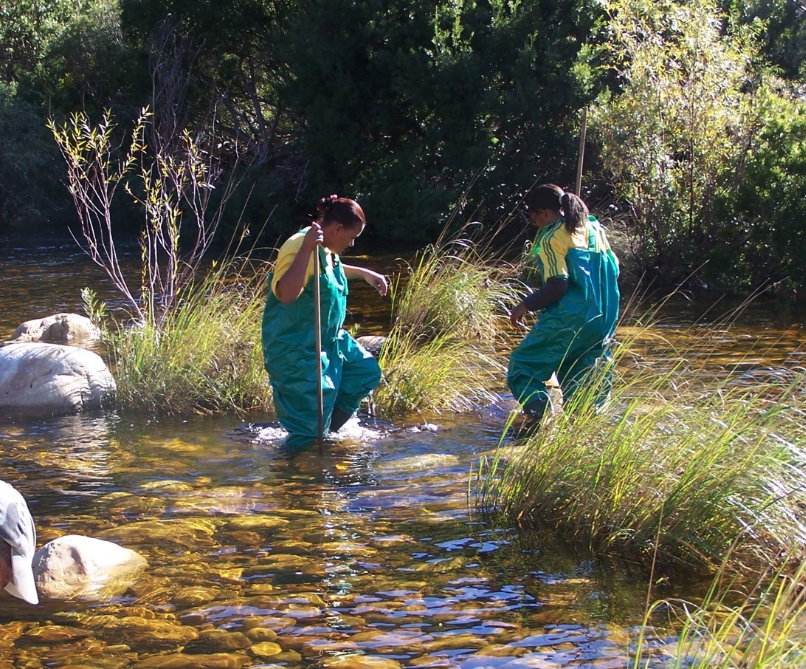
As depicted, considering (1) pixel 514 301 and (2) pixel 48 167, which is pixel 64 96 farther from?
(1) pixel 514 301

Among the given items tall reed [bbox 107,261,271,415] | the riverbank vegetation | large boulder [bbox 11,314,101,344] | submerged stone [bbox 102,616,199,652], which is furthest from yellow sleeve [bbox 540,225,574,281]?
large boulder [bbox 11,314,101,344]

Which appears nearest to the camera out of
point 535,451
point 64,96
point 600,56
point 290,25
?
point 535,451

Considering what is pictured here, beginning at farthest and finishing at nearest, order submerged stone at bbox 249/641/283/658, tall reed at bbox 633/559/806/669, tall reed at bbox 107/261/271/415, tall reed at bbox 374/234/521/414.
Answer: tall reed at bbox 374/234/521/414, tall reed at bbox 107/261/271/415, submerged stone at bbox 249/641/283/658, tall reed at bbox 633/559/806/669

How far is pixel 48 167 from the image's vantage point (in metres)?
22.7

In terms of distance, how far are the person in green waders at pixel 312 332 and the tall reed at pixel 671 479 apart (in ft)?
5.18

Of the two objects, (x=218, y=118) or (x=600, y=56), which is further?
(x=218, y=118)

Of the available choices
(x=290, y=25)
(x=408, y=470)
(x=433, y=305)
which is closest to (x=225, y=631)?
(x=408, y=470)

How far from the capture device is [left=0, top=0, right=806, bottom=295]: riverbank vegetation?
13.1 metres

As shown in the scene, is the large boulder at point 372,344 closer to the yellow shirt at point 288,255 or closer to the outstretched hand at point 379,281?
the outstretched hand at point 379,281

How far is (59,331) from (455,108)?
982 centimetres

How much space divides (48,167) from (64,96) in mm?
1893

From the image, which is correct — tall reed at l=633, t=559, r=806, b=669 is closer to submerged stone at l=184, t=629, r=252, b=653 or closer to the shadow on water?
the shadow on water

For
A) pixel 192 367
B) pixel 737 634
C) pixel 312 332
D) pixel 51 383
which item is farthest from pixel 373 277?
pixel 737 634

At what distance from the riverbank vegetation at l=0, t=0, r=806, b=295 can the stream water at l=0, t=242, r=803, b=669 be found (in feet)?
15.1
